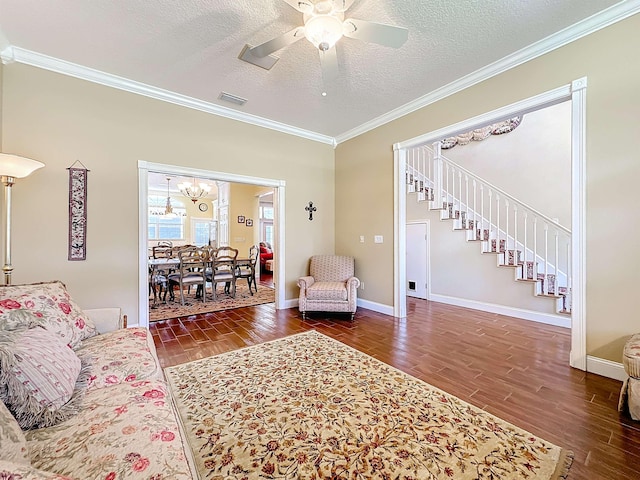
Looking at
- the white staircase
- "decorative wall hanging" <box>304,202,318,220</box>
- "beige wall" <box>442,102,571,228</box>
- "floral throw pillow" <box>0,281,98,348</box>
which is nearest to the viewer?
"floral throw pillow" <box>0,281,98,348</box>

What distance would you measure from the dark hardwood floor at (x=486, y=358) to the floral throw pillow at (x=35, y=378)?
148 cm

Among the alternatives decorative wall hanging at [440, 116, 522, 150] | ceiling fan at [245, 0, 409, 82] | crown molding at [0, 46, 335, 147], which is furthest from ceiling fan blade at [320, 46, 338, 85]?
decorative wall hanging at [440, 116, 522, 150]

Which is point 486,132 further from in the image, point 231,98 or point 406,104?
point 231,98

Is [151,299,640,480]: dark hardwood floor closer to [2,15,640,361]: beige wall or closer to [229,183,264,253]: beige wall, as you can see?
[2,15,640,361]: beige wall

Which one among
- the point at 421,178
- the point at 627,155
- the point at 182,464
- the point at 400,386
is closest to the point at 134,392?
the point at 182,464

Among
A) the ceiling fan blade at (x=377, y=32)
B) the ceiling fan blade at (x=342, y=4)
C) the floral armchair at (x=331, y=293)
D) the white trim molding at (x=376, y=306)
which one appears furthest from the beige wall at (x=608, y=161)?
the floral armchair at (x=331, y=293)

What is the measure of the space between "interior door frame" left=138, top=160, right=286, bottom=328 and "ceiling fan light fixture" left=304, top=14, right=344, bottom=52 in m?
2.52

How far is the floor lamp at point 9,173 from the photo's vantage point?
2.38 m

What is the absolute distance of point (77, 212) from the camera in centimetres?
316

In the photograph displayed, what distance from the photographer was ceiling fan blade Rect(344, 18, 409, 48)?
197 centimetres

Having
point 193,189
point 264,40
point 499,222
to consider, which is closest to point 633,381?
point 499,222

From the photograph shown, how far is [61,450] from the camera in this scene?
3.25ft

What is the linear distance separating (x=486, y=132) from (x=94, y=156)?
21.5ft

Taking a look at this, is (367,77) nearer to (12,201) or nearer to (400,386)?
(400,386)
